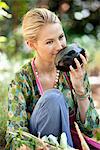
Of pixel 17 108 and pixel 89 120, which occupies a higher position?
pixel 17 108

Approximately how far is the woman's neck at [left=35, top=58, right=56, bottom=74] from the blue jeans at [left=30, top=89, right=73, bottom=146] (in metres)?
0.23

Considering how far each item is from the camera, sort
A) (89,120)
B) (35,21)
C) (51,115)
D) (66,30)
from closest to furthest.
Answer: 1. (51,115)
2. (35,21)
3. (89,120)
4. (66,30)

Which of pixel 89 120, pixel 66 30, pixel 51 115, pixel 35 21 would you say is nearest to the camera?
pixel 51 115

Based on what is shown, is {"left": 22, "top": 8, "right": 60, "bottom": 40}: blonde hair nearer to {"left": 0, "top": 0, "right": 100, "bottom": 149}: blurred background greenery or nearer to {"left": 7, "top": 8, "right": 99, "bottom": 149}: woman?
{"left": 7, "top": 8, "right": 99, "bottom": 149}: woman

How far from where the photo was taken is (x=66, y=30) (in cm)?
725

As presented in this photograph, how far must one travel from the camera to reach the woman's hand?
125 inches

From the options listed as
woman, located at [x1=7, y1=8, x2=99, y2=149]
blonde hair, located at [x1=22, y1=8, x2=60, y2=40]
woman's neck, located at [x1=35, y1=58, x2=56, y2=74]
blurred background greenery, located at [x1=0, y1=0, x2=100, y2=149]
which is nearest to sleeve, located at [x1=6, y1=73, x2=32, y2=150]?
woman, located at [x1=7, y1=8, x2=99, y2=149]

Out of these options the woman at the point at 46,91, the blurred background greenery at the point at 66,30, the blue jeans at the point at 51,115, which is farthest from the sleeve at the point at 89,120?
the blurred background greenery at the point at 66,30

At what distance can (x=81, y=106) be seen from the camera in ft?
10.7

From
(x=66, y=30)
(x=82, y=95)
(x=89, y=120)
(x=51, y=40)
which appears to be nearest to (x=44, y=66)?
(x=51, y=40)

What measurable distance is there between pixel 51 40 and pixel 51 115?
1.50 ft

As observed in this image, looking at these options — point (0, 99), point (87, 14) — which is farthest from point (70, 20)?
point (0, 99)

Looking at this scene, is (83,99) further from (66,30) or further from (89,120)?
(66,30)

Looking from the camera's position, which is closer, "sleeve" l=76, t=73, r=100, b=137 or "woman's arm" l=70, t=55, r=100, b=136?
"woman's arm" l=70, t=55, r=100, b=136
